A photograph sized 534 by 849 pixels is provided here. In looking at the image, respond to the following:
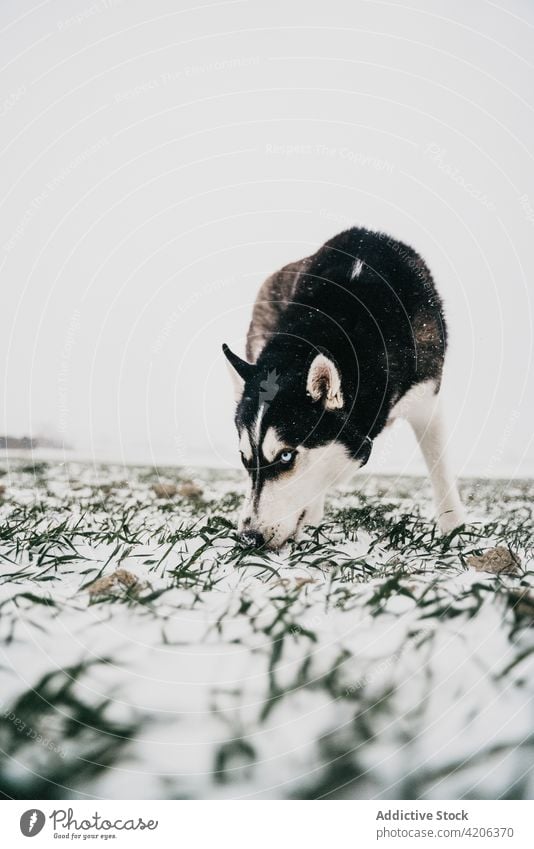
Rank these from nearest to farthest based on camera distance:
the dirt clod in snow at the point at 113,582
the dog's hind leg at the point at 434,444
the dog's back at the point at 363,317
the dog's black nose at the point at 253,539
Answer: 1. the dirt clod in snow at the point at 113,582
2. the dog's black nose at the point at 253,539
3. the dog's back at the point at 363,317
4. the dog's hind leg at the point at 434,444

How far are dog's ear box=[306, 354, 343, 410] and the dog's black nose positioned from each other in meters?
0.56

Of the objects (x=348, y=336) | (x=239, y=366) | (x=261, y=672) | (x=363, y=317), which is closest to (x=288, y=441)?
(x=239, y=366)

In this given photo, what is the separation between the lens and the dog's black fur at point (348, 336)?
238 centimetres

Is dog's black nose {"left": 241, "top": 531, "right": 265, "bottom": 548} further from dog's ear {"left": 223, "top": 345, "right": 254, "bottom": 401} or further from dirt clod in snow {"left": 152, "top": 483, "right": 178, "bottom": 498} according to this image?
dirt clod in snow {"left": 152, "top": 483, "right": 178, "bottom": 498}

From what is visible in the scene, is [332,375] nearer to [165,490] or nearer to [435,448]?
[435,448]

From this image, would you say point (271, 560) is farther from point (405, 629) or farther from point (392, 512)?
point (392, 512)

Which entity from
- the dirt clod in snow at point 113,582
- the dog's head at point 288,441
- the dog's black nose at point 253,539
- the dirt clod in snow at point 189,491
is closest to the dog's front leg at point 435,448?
the dog's head at point 288,441

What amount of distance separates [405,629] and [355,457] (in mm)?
910

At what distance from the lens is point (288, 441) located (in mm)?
2338

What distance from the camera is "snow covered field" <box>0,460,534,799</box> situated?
1.44 meters

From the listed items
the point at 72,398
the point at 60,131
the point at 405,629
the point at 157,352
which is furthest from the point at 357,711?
the point at 60,131

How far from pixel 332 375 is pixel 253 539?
69cm

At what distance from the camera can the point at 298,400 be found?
235 centimetres

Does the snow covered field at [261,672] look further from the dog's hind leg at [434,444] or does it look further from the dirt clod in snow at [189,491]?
the dirt clod in snow at [189,491]
